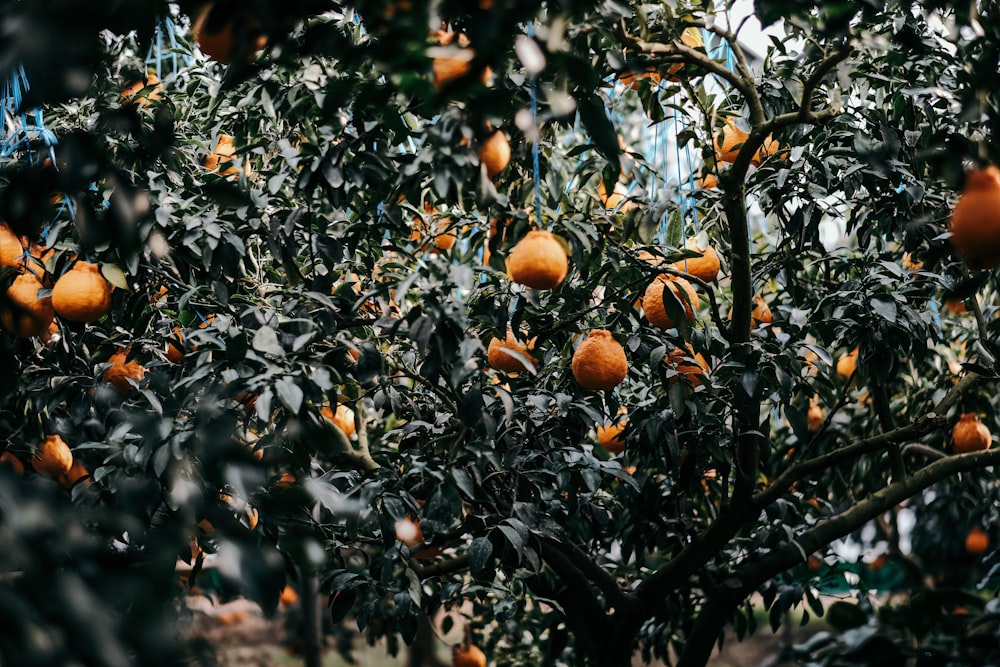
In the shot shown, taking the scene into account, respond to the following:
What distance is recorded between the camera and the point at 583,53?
1.89 meters

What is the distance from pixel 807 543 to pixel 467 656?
1505 mm

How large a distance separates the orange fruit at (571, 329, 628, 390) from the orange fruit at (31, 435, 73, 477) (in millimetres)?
1416

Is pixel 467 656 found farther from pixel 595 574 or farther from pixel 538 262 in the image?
pixel 538 262

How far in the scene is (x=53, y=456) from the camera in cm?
258

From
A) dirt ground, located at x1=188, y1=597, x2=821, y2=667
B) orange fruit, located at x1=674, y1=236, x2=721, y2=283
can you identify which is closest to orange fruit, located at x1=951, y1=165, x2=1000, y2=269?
orange fruit, located at x1=674, y1=236, x2=721, y2=283

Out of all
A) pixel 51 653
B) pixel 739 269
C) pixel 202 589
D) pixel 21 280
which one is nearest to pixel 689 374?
pixel 739 269

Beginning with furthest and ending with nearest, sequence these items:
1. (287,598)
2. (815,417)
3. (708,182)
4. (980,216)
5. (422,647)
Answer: (422,647) < (287,598) < (815,417) < (708,182) < (980,216)

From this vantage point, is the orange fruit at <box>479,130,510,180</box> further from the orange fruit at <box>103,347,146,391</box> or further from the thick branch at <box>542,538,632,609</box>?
the thick branch at <box>542,538,632,609</box>

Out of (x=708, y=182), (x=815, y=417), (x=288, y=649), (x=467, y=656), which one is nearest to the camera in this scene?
(x=708, y=182)

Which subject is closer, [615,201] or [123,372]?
[123,372]

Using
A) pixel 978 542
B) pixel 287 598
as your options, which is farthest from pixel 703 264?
pixel 978 542

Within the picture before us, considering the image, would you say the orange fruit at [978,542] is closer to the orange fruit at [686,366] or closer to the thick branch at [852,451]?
the thick branch at [852,451]

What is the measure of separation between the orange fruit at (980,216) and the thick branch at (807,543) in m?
1.47

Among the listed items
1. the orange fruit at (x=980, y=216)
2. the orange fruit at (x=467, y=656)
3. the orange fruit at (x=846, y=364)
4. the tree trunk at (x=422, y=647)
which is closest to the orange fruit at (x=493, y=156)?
the orange fruit at (x=980, y=216)
